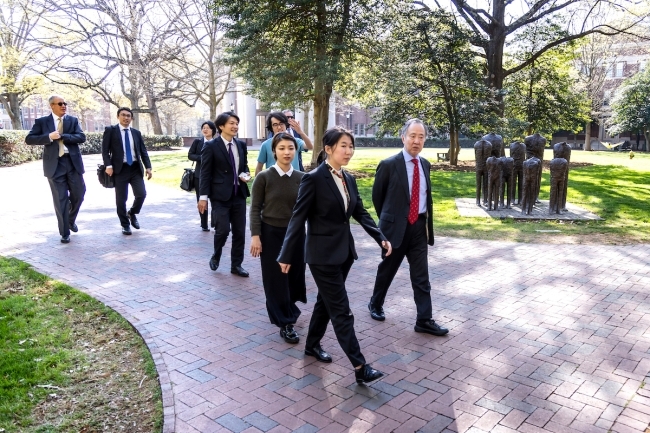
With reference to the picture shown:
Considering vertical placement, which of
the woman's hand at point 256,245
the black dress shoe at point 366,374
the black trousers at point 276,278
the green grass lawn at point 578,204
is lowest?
the green grass lawn at point 578,204

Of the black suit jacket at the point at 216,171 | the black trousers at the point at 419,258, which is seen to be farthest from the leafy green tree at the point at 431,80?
the black trousers at the point at 419,258

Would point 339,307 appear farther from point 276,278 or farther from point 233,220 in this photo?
point 233,220

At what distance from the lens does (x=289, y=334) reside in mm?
4695

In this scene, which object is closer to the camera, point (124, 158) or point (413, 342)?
point (413, 342)

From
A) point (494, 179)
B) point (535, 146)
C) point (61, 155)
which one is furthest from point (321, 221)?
point (535, 146)

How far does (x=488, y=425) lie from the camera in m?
3.38

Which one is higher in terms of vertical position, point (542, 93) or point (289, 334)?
point (542, 93)

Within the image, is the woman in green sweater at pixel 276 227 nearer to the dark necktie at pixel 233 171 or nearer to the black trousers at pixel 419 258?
the black trousers at pixel 419 258

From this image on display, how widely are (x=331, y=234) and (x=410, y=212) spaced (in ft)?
3.57

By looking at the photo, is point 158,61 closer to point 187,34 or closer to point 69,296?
point 187,34

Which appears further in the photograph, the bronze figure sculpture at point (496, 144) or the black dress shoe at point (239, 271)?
the bronze figure sculpture at point (496, 144)

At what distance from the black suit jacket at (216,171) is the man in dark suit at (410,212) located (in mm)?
2208

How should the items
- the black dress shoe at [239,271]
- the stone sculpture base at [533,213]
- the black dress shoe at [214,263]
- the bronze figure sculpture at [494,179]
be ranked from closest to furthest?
1. the black dress shoe at [239,271]
2. the black dress shoe at [214,263]
3. the stone sculpture base at [533,213]
4. the bronze figure sculpture at [494,179]

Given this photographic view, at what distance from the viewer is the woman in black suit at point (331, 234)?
378 cm
